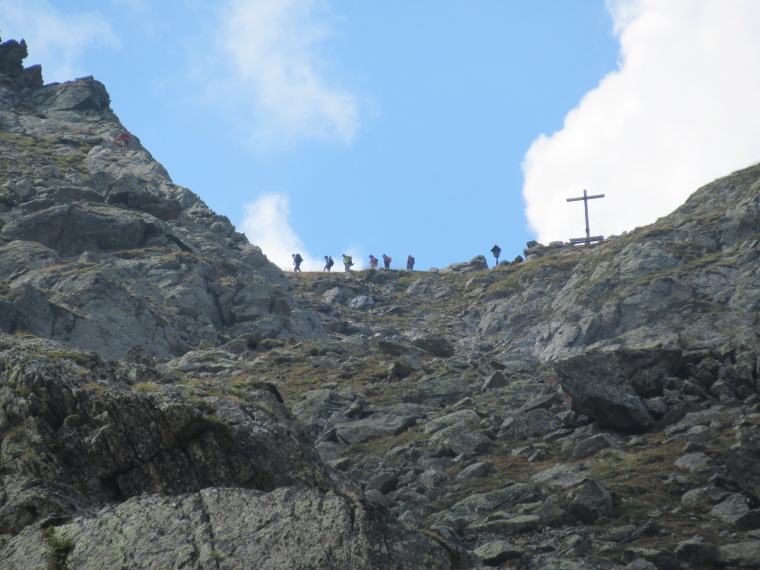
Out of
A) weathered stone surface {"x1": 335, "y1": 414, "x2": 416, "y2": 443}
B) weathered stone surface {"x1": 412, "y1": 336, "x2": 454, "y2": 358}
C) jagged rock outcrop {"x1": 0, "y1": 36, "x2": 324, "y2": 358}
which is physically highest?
jagged rock outcrop {"x1": 0, "y1": 36, "x2": 324, "y2": 358}

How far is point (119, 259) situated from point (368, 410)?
137 feet

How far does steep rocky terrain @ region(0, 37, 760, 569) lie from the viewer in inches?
443

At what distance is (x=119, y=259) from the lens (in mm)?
68688

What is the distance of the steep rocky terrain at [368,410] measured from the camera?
11.2 metres

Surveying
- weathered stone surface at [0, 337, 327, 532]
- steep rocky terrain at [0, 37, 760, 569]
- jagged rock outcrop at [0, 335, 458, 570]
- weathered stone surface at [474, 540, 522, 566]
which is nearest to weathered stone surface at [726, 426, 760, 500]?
steep rocky terrain at [0, 37, 760, 569]

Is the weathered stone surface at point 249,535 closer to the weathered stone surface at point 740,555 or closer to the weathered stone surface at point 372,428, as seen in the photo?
the weathered stone surface at point 740,555

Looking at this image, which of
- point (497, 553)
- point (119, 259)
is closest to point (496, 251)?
point (119, 259)

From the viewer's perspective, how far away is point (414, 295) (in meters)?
95.4

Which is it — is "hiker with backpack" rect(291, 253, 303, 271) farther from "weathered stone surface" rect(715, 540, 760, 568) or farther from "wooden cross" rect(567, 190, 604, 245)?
"weathered stone surface" rect(715, 540, 760, 568)

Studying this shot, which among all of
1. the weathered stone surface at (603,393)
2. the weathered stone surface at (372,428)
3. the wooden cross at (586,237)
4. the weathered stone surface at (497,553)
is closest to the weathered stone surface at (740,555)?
the weathered stone surface at (497,553)

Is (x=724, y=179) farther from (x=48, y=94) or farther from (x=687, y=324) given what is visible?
(x=48, y=94)

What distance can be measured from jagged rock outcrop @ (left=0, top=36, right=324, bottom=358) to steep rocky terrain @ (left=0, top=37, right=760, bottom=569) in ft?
0.96

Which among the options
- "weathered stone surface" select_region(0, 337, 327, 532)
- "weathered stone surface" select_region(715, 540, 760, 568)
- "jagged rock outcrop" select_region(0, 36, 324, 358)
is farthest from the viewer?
"jagged rock outcrop" select_region(0, 36, 324, 358)

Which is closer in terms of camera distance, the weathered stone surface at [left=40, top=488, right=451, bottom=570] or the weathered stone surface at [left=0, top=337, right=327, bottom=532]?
the weathered stone surface at [left=40, top=488, right=451, bottom=570]
